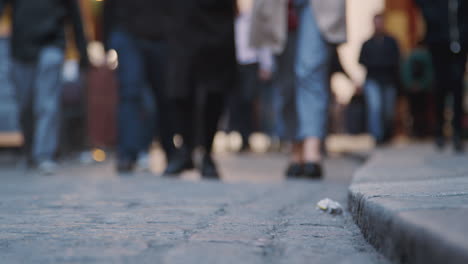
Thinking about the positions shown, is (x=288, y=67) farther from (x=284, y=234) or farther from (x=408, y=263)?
(x=408, y=263)

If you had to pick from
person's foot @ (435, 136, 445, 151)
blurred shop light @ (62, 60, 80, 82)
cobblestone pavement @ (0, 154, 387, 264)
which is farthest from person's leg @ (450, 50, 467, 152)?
blurred shop light @ (62, 60, 80, 82)

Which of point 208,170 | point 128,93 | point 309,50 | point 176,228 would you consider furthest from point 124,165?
point 176,228

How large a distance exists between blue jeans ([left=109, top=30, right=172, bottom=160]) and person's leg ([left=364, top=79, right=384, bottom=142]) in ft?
13.9

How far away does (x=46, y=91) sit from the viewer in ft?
18.5

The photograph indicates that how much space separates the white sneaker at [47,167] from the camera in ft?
17.0

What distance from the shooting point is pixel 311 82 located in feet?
13.6

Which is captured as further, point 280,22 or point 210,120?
point 210,120

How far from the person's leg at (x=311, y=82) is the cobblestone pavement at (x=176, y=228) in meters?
0.89

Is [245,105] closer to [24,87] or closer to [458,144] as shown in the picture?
[24,87]

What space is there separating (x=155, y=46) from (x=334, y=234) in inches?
140

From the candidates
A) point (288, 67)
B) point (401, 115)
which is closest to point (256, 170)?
point (288, 67)

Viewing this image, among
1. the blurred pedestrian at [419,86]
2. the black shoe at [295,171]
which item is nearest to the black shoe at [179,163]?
the black shoe at [295,171]

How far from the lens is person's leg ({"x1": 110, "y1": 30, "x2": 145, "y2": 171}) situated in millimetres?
5129

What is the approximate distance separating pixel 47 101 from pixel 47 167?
2.11 ft
